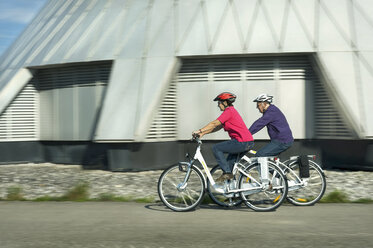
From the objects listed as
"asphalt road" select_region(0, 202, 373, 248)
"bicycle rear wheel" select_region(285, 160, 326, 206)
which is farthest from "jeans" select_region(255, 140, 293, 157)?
"asphalt road" select_region(0, 202, 373, 248)

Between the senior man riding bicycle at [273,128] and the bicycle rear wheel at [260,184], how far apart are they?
33 cm

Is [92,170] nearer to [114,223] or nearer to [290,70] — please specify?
[290,70]

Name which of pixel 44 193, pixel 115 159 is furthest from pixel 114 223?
pixel 115 159

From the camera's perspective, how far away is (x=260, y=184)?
7.82 m

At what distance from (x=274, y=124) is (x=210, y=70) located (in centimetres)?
593

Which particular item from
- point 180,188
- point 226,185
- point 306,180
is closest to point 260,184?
point 226,185

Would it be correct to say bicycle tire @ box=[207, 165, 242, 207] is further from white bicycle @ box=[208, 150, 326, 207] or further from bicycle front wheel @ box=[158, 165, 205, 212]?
bicycle front wheel @ box=[158, 165, 205, 212]

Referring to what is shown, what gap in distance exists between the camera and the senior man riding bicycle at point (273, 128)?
26.7ft

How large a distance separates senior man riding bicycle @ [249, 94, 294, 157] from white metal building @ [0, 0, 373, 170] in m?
4.89

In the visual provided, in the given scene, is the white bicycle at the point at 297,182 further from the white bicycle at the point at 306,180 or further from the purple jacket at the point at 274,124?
the purple jacket at the point at 274,124

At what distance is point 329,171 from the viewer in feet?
42.3

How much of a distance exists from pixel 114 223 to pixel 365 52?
9.22m

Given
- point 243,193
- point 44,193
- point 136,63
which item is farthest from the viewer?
point 136,63

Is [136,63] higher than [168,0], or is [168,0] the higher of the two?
[168,0]
